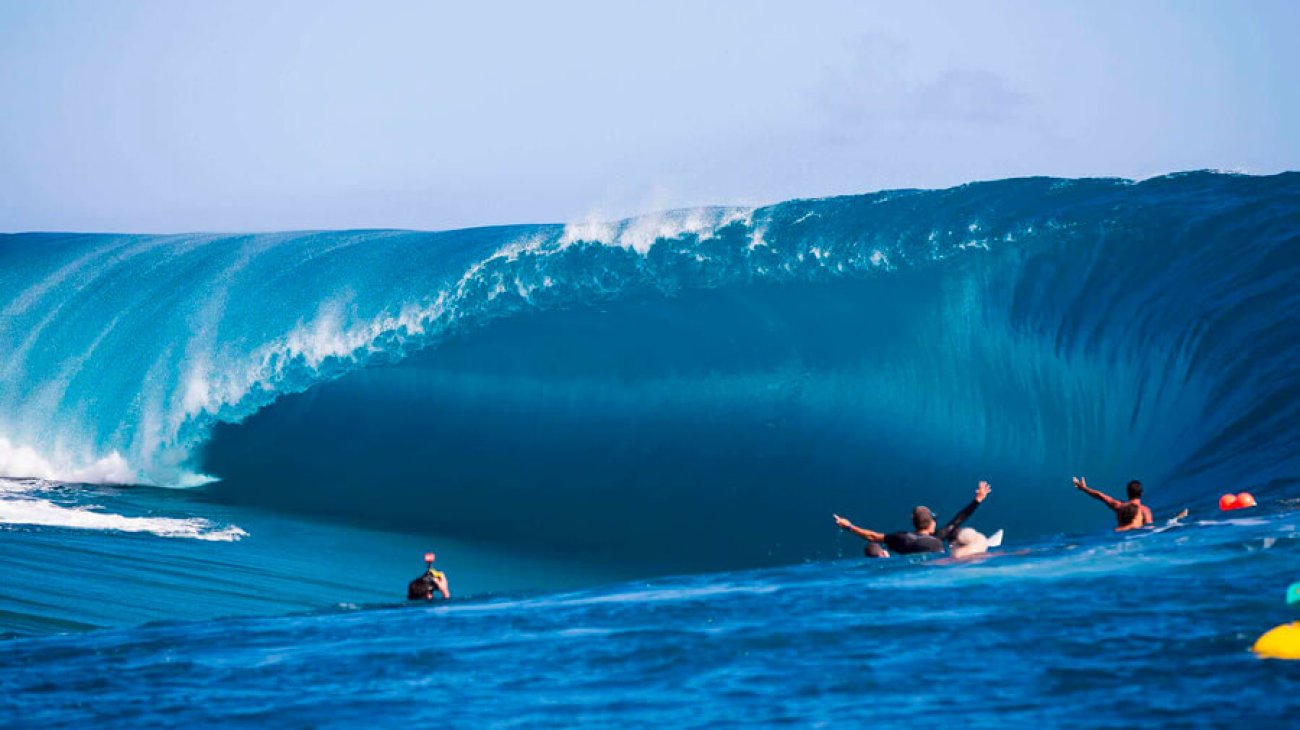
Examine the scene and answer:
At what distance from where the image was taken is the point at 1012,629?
25.2 ft

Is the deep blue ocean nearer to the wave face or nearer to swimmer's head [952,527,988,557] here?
the wave face

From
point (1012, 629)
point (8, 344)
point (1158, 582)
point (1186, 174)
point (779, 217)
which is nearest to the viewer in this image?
point (1012, 629)

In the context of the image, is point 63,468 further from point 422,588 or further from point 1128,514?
point 1128,514

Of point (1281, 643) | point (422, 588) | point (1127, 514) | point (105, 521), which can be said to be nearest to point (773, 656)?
point (1281, 643)

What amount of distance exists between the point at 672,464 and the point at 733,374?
1.80m

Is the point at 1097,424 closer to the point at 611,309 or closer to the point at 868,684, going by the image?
the point at 611,309

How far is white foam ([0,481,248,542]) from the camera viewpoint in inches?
627

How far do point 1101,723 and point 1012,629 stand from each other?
165 centimetres

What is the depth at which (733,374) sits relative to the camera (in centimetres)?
1917

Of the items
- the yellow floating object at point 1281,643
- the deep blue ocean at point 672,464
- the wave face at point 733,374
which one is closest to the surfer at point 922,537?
the deep blue ocean at point 672,464

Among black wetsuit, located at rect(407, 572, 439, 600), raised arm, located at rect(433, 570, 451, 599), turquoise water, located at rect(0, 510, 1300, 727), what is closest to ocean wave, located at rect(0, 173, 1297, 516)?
turquoise water, located at rect(0, 510, 1300, 727)

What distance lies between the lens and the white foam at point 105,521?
15914 mm

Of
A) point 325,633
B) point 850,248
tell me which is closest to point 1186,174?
point 850,248

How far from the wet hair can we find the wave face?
216cm
